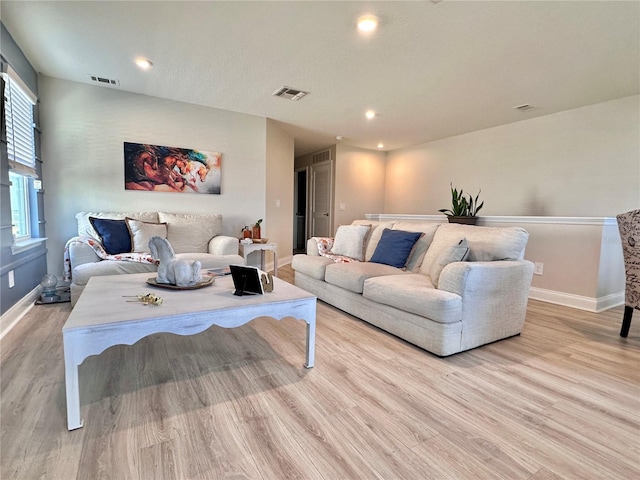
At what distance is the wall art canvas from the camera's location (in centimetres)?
369

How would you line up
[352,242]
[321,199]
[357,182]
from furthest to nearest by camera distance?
[321,199] < [357,182] < [352,242]

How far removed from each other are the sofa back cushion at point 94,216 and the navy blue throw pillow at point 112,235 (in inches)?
3.7

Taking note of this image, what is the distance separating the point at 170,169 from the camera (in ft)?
12.8

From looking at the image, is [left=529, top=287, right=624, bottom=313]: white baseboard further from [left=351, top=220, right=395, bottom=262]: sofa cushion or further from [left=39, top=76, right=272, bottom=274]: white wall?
[left=39, top=76, right=272, bottom=274]: white wall

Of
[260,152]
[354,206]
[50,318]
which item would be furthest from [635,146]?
[50,318]

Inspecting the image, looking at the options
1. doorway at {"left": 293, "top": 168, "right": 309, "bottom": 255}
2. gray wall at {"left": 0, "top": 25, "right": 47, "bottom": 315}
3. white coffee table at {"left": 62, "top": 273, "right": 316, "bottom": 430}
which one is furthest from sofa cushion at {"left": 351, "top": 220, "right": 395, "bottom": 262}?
doorway at {"left": 293, "top": 168, "right": 309, "bottom": 255}

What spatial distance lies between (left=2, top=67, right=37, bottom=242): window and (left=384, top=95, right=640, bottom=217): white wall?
5.34 m

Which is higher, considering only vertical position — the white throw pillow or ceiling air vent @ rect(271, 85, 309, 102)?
ceiling air vent @ rect(271, 85, 309, 102)

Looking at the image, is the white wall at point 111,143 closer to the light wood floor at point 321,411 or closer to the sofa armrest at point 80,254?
the sofa armrest at point 80,254

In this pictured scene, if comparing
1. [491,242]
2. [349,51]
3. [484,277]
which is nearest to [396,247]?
[491,242]

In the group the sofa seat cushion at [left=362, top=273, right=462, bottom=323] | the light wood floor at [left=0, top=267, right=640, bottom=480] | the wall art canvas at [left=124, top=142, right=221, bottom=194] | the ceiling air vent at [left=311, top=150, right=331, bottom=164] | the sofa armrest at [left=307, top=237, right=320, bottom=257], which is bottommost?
the light wood floor at [left=0, top=267, right=640, bottom=480]

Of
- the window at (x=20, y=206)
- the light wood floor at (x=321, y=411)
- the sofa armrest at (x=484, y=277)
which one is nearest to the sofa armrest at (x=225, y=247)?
the light wood floor at (x=321, y=411)

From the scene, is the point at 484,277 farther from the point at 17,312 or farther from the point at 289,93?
the point at 17,312

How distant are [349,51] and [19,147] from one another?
115 inches
